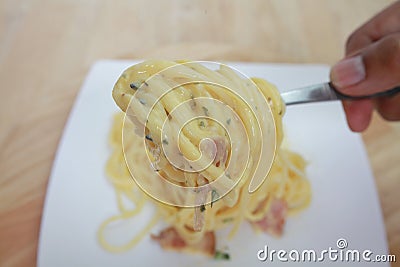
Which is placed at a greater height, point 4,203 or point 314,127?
point 314,127

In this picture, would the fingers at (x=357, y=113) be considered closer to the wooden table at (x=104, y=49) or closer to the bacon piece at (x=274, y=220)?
the wooden table at (x=104, y=49)

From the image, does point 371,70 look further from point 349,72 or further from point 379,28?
point 379,28

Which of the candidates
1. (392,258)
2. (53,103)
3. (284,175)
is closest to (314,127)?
(284,175)

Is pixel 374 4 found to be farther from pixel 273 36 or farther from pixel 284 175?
pixel 284 175

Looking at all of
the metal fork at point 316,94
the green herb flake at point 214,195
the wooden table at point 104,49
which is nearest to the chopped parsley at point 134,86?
the green herb flake at point 214,195

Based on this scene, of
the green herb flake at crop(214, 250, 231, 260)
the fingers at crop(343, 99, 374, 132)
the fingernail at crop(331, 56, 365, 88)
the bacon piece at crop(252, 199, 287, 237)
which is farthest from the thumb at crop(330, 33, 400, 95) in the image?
the green herb flake at crop(214, 250, 231, 260)
